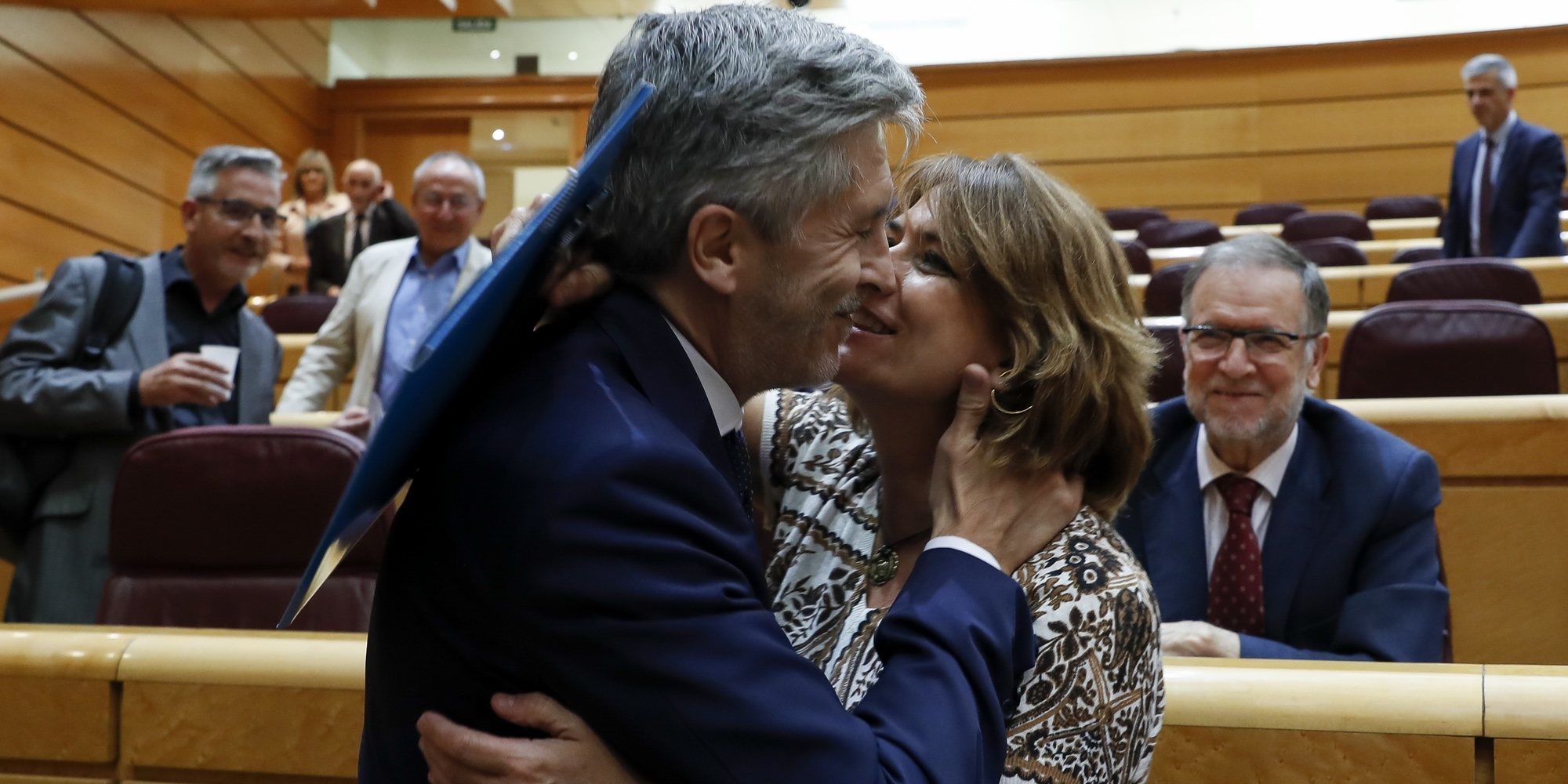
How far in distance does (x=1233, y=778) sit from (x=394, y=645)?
2.41 ft

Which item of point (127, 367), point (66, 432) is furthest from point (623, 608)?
point (127, 367)

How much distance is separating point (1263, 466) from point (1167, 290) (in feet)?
7.49

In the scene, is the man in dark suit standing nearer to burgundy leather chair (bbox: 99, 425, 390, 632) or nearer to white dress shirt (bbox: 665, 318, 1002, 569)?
burgundy leather chair (bbox: 99, 425, 390, 632)

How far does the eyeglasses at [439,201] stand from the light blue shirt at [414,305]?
103 mm

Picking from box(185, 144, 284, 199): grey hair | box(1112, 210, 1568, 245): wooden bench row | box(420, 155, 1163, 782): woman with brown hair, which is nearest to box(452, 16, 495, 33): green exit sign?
box(1112, 210, 1568, 245): wooden bench row

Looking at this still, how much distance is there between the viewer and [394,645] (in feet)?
2.61

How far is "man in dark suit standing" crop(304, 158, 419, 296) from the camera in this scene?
5.95m

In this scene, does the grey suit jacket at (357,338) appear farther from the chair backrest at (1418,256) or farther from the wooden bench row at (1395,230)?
the wooden bench row at (1395,230)

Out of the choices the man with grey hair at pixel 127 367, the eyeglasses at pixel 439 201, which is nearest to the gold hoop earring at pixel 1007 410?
the man with grey hair at pixel 127 367

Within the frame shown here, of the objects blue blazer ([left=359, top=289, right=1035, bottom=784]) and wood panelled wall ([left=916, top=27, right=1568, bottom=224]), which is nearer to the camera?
blue blazer ([left=359, top=289, right=1035, bottom=784])

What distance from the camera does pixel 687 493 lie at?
2.38 ft

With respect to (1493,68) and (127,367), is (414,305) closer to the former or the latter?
(127,367)

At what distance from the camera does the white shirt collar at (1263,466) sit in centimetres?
203

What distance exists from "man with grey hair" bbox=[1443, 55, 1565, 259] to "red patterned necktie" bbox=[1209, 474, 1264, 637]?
15.4ft
